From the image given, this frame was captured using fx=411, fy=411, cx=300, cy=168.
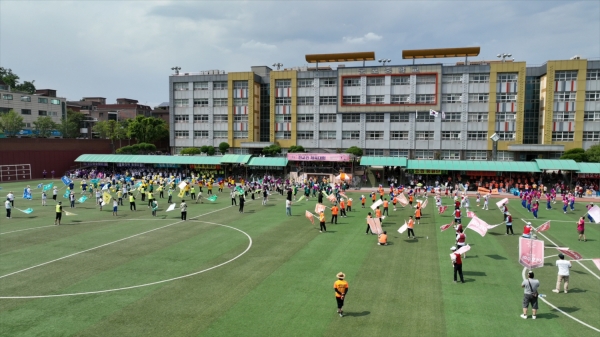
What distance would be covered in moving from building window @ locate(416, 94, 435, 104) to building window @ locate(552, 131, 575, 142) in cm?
2259

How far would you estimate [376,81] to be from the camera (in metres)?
83.4

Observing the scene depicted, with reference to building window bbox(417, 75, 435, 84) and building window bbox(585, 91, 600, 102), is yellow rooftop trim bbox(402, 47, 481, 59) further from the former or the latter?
building window bbox(585, 91, 600, 102)

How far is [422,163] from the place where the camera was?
67.9 meters

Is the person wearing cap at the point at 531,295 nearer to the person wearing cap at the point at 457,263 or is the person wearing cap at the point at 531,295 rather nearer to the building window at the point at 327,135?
the person wearing cap at the point at 457,263

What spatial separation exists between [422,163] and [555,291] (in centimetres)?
4973

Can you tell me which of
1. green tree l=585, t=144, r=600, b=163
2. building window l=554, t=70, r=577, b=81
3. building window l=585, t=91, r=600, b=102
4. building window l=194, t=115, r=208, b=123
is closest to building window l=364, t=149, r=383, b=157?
building window l=554, t=70, r=577, b=81

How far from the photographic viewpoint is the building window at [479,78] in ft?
257

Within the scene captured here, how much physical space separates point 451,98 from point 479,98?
508cm

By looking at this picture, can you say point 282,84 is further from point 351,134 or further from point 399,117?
point 399,117

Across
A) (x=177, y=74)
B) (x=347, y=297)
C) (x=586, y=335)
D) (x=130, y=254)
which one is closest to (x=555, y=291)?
(x=586, y=335)

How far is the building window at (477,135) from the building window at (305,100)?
32320 mm

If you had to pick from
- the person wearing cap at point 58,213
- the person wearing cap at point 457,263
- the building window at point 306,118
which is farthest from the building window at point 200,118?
the person wearing cap at point 457,263

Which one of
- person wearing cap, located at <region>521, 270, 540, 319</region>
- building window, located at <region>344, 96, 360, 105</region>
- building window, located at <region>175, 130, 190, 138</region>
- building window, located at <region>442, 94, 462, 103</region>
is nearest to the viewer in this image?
person wearing cap, located at <region>521, 270, 540, 319</region>

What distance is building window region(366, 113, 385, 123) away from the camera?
83.9 metres
